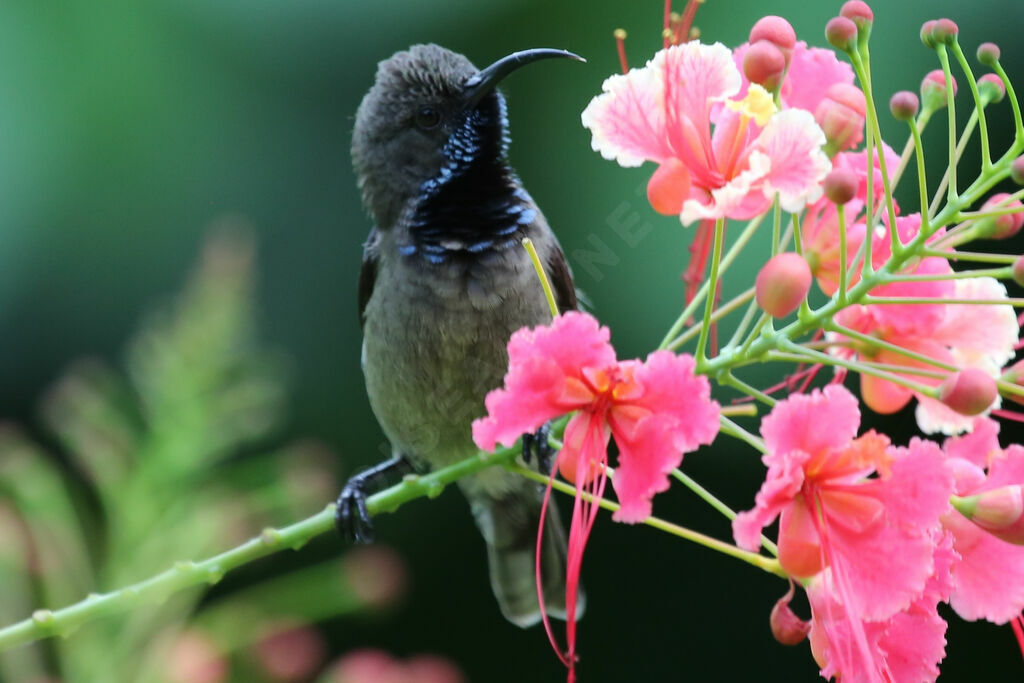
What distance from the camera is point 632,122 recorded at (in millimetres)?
1351

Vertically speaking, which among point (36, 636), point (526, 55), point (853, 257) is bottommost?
point (36, 636)

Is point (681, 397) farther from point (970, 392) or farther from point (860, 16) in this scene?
point (860, 16)

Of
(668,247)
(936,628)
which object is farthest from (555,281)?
(936,628)

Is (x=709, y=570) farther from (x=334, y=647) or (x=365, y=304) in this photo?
(x=365, y=304)

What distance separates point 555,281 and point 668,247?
2.49ft

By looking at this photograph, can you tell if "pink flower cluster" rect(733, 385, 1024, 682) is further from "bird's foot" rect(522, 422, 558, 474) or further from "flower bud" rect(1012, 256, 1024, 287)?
"bird's foot" rect(522, 422, 558, 474)

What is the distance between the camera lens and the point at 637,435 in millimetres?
1233

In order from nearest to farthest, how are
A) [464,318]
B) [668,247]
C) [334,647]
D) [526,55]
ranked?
[526,55]
[464,318]
[668,247]
[334,647]

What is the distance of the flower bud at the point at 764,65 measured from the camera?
50.3 inches

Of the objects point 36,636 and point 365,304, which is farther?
point 365,304

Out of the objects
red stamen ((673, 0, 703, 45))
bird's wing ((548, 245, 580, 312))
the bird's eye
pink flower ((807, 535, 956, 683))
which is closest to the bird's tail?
bird's wing ((548, 245, 580, 312))

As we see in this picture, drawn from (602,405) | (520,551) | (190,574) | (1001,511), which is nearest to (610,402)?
(602,405)

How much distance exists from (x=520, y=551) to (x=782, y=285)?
86.3 inches

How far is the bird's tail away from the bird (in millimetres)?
456
